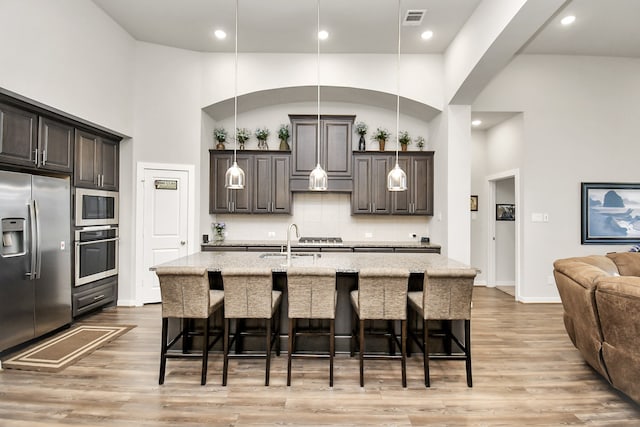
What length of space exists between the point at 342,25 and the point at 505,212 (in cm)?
439

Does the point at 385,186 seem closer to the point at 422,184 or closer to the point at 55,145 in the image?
the point at 422,184

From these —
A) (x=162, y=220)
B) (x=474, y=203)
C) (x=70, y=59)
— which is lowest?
(x=162, y=220)

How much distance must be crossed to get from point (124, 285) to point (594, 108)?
24.7 feet

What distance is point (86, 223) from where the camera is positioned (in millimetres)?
4160

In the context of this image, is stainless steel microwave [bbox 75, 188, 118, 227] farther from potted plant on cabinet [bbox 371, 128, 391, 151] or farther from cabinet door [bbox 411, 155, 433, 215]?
cabinet door [bbox 411, 155, 433, 215]

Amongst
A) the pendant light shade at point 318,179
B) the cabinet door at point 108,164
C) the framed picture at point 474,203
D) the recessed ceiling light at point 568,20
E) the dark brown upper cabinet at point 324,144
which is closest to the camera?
the pendant light shade at point 318,179

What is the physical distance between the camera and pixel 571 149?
5141 millimetres

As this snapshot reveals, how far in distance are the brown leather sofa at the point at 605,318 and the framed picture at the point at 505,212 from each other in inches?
130

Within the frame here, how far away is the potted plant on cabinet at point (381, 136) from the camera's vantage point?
18.1 ft

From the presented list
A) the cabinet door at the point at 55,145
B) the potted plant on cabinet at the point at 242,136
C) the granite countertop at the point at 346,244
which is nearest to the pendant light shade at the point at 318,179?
the granite countertop at the point at 346,244

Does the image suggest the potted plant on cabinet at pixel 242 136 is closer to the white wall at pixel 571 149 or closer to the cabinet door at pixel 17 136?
the cabinet door at pixel 17 136

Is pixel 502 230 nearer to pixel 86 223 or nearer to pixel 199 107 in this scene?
pixel 199 107

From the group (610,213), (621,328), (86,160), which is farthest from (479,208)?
(86,160)

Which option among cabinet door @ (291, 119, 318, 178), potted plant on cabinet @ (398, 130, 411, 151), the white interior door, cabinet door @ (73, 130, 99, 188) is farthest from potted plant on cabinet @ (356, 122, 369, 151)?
cabinet door @ (73, 130, 99, 188)
